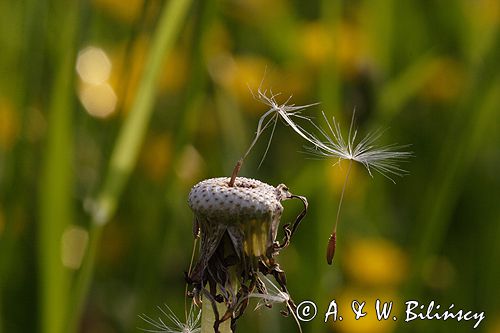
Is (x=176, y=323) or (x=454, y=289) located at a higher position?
(x=176, y=323)

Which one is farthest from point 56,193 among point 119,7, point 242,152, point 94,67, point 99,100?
point 119,7

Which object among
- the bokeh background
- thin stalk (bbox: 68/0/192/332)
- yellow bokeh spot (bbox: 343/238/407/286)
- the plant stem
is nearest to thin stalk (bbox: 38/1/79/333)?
the bokeh background

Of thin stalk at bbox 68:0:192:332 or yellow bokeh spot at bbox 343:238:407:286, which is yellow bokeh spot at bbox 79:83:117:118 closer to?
yellow bokeh spot at bbox 343:238:407:286

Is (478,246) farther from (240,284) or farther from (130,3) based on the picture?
(240,284)

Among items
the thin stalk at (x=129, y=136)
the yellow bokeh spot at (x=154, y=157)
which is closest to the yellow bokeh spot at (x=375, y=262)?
the yellow bokeh spot at (x=154, y=157)

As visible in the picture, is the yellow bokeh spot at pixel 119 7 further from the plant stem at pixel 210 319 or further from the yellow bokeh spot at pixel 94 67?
the plant stem at pixel 210 319

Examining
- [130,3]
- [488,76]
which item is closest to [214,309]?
[488,76]
